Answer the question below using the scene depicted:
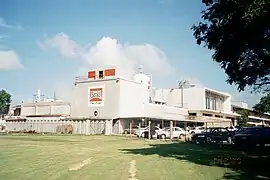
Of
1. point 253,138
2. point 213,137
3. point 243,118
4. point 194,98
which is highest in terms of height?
point 194,98

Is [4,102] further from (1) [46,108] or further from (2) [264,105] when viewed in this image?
(2) [264,105]

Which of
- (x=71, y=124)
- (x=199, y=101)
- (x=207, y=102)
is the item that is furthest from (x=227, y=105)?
(x=71, y=124)

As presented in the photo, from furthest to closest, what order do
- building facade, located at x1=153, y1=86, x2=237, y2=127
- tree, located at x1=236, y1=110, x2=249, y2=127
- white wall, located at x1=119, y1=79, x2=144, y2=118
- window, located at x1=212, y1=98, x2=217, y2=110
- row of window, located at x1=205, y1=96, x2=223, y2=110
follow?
window, located at x1=212, y1=98, x2=217, y2=110 → tree, located at x1=236, y1=110, x2=249, y2=127 → row of window, located at x1=205, y1=96, x2=223, y2=110 → building facade, located at x1=153, y1=86, x2=237, y2=127 → white wall, located at x1=119, y1=79, x2=144, y2=118

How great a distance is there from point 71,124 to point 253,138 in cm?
3849

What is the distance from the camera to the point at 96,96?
60469 mm

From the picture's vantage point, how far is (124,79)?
5906 centimetres

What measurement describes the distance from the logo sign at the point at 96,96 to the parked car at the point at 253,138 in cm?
3585

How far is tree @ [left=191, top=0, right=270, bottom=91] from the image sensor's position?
1226 cm

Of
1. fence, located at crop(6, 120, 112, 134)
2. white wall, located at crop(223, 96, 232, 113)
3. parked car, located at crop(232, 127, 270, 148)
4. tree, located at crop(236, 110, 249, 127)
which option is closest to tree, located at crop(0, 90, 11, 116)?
fence, located at crop(6, 120, 112, 134)

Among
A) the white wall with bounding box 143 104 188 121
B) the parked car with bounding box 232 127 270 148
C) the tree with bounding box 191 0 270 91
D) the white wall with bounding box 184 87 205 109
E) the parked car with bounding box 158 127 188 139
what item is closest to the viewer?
the tree with bounding box 191 0 270 91

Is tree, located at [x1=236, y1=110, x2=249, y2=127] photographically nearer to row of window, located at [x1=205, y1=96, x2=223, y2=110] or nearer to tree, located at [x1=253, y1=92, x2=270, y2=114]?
row of window, located at [x1=205, y1=96, x2=223, y2=110]

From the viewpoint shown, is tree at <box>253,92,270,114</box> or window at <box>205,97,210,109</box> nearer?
tree at <box>253,92,270,114</box>

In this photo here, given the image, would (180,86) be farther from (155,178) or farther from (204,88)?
(155,178)

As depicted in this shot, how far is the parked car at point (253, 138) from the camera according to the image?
2516cm
